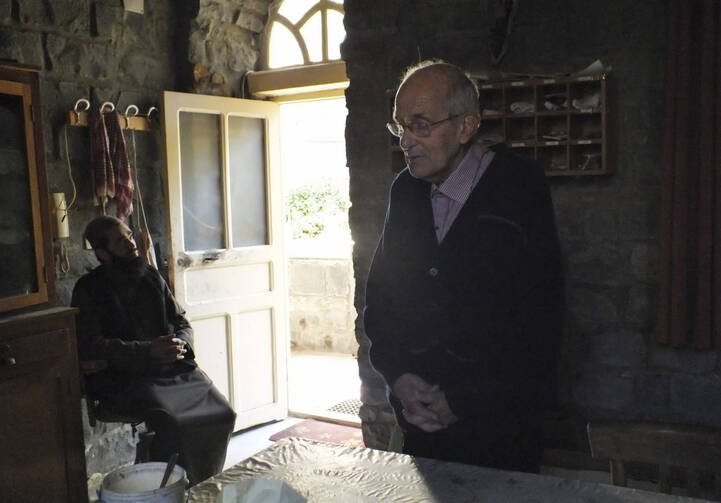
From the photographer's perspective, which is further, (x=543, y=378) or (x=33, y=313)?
(x=33, y=313)


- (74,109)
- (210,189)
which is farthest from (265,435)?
(74,109)

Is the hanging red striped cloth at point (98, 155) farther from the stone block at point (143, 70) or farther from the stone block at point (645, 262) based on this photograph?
the stone block at point (645, 262)

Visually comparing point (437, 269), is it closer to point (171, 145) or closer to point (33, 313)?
point (33, 313)

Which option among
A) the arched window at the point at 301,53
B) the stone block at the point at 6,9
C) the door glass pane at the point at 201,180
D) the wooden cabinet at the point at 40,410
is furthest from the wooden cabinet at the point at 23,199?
the arched window at the point at 301,53

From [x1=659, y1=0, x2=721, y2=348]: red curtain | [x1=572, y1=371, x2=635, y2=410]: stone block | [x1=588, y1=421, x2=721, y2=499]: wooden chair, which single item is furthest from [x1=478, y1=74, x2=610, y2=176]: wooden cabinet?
[x1=588, y1=421, x2=721, y2=499]: wooden chair

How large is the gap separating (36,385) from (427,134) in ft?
5.65

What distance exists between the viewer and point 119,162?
3330 mm

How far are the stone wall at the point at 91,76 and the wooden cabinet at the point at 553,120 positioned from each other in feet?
6.15

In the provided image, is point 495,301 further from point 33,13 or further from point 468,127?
point 33,13

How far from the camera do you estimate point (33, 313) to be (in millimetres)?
2447

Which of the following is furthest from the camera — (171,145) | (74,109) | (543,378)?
(171,145)

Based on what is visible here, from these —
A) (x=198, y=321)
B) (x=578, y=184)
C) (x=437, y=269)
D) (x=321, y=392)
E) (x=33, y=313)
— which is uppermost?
(x=578, y=184)

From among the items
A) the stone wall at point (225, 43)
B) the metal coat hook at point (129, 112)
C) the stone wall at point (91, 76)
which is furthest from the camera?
the stone wall at point (225, 43)

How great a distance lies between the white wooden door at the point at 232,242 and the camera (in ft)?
12.2
